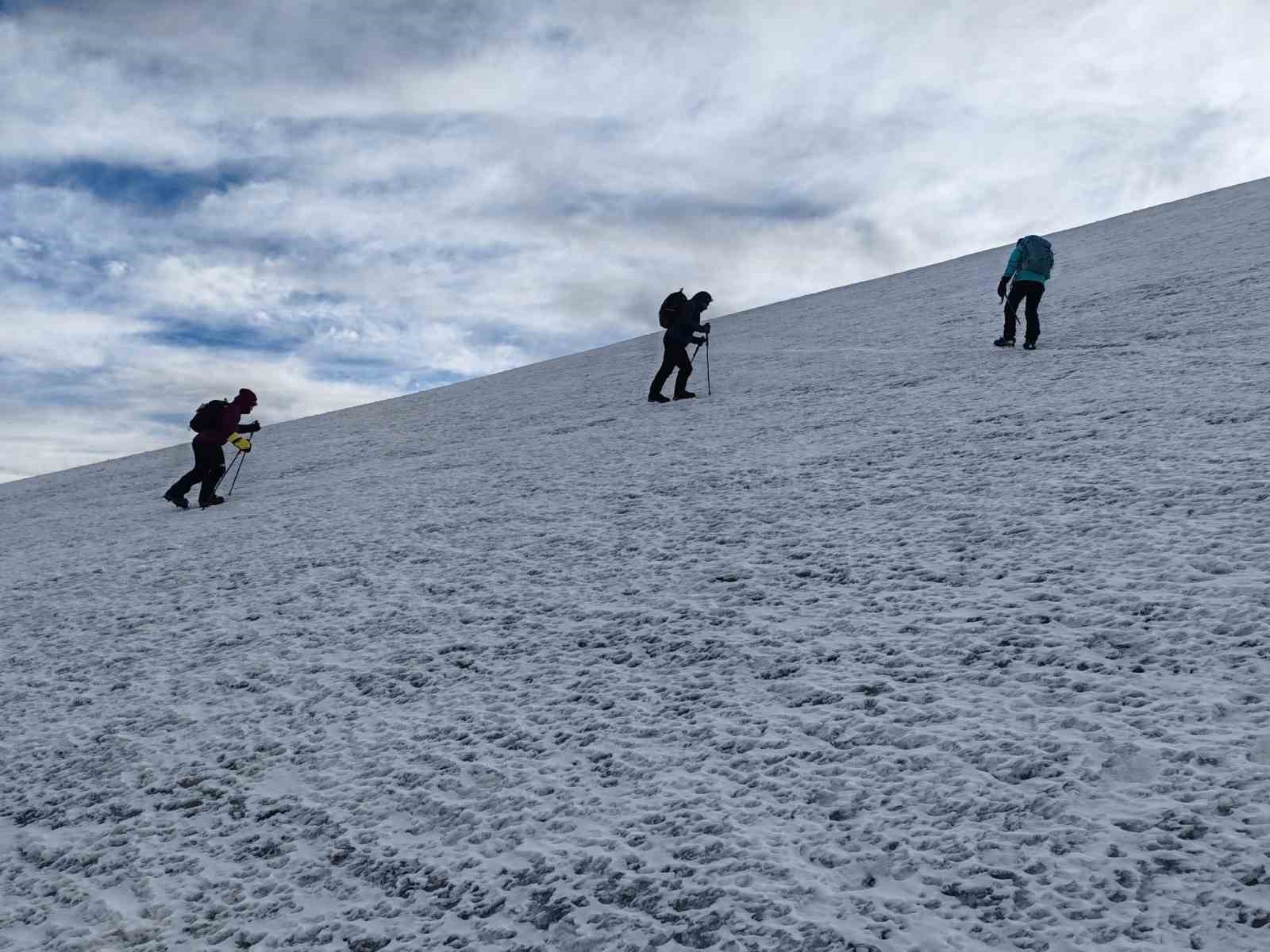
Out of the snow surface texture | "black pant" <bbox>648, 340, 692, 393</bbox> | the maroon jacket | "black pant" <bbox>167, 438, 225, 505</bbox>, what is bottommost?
the snow surface texture

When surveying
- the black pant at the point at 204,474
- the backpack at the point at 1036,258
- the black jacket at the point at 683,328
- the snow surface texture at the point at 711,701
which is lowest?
the snow surface texture at the point at 711,701

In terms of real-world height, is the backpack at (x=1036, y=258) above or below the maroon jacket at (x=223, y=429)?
above

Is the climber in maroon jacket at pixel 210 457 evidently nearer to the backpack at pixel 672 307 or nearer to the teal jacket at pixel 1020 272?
the backpack at pixel 672 307

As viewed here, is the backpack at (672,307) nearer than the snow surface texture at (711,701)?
No

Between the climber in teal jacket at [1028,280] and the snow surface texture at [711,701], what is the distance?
1.92 metres

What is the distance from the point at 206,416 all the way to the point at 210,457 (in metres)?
0.45

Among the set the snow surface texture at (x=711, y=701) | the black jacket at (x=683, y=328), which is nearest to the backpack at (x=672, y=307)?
the black jacket at (x=683, y=328)

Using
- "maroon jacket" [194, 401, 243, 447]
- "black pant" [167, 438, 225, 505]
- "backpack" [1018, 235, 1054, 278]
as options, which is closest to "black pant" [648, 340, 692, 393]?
"backpack" [1018, 235, 1054, 278]

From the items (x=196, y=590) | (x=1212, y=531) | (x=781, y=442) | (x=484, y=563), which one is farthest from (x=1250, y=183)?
(x=196, y=590)

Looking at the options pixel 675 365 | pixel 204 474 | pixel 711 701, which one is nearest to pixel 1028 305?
pixel 675 365

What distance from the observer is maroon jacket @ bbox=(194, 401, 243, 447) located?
386 inches

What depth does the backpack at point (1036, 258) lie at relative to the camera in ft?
32.8

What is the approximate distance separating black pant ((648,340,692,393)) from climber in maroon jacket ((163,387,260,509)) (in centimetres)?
487

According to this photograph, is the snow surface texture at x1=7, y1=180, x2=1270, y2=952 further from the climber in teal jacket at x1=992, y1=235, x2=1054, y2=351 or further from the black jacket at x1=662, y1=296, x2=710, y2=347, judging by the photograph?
the black jacket at x1=662, y1=296, x2=710, y2=347
